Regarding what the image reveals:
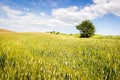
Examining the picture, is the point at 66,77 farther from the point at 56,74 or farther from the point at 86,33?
the point at 86,33

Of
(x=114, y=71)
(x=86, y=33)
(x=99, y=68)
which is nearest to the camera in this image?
(x=114, y=71)

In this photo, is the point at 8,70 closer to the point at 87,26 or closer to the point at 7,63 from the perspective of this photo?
the point at 7,63

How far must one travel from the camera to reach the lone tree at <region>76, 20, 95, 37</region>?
83.0 meters

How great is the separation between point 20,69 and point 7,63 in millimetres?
817

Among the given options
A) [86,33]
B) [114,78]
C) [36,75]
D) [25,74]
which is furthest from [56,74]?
[86,33]

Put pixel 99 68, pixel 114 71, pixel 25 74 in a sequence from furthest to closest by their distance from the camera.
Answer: pixel 99 68
pixel 114 71
pixel 25 74


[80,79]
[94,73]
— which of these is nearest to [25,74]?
[80,79]

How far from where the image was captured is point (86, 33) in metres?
82.5

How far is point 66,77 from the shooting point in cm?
427

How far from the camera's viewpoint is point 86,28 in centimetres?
8362

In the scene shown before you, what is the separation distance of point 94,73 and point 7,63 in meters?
2.89

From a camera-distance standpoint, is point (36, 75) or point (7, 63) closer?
point (36, 75)

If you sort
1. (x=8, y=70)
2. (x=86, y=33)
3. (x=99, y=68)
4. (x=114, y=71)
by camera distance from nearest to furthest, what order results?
(x=8, y=70), (x=114, y=71), (x=99, y=68), (x=86, y=33)

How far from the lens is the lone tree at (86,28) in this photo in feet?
272
